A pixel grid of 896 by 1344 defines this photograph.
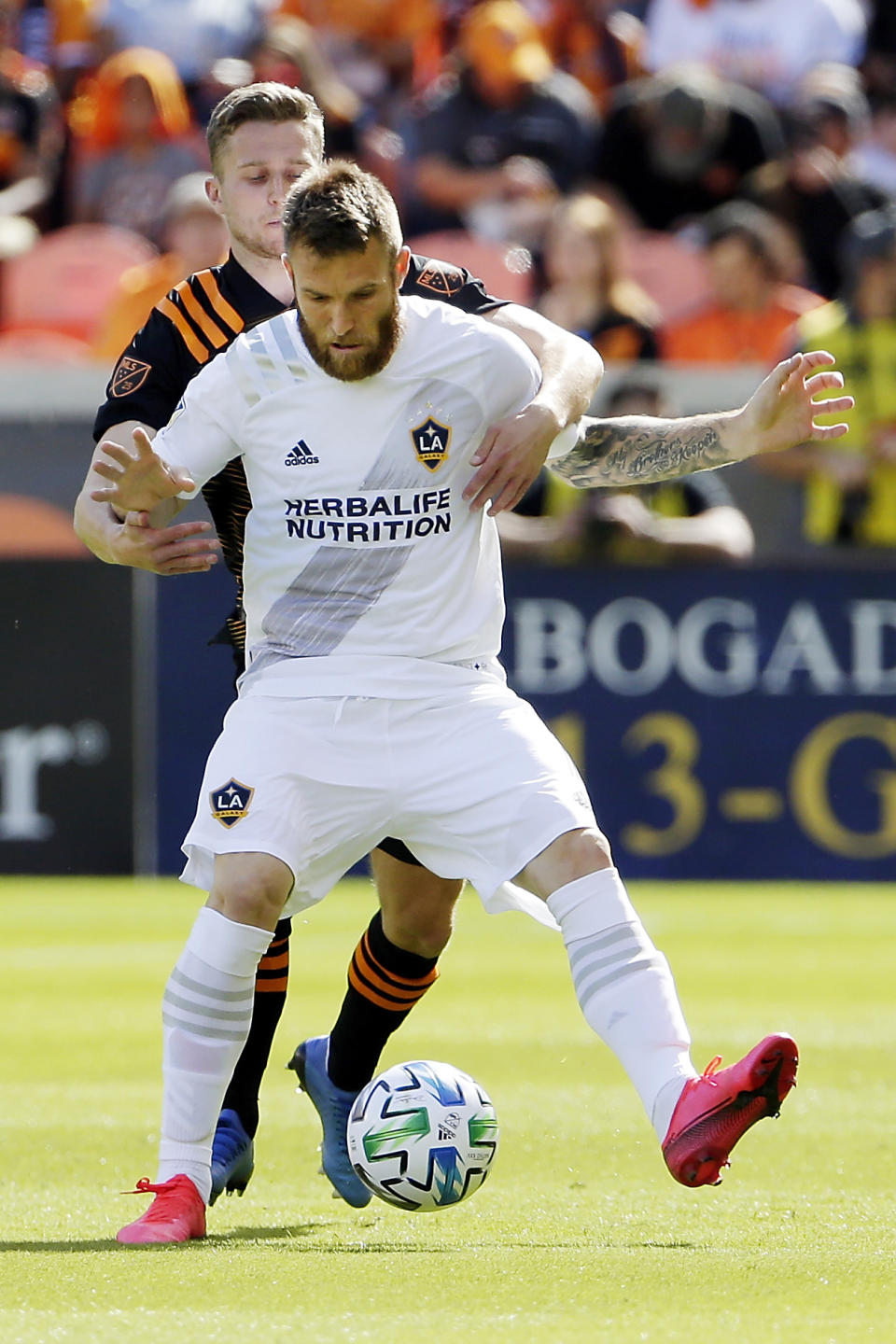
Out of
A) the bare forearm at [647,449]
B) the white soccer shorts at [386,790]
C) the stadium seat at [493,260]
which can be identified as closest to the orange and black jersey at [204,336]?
the bare forearm at [647,449]

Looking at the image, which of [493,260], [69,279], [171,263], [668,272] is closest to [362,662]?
[171,263]

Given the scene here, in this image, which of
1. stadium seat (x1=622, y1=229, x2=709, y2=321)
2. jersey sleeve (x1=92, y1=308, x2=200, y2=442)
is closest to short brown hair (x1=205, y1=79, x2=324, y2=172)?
jersey sleeve (x1=92, y1=308, x2=200, y2=442)

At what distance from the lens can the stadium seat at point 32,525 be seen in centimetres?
1262

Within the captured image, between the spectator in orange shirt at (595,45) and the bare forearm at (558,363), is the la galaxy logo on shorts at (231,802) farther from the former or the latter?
the spectator in orange shirt at (595,45)

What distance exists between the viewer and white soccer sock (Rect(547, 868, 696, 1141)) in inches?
170

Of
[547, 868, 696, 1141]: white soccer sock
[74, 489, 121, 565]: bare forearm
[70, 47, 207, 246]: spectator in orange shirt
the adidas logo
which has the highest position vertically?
[70, 47, 207, 246]: spectator in orange shirt

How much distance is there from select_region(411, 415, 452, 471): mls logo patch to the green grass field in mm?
1546

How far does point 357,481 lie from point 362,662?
368 millimetres

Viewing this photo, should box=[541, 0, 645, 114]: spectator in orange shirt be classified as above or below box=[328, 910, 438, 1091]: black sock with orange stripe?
above

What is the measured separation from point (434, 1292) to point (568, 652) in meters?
8.47

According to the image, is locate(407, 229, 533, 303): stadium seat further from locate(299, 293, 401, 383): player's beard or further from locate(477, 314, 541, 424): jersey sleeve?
locate(299, 293, 401, 383): player's beard

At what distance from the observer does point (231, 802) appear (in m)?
4.49

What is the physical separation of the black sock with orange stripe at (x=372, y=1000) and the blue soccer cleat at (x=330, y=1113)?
0.10ft

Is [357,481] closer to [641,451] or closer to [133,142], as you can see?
[641,451]
